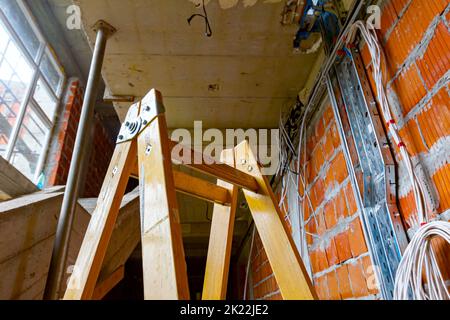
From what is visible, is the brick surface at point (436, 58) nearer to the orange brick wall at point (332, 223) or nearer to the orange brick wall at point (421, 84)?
the orange brick wall at point (421, 84)

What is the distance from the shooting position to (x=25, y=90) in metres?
2.39

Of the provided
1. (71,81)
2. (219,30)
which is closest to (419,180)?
(219,30)

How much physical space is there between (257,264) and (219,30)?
7.57ft

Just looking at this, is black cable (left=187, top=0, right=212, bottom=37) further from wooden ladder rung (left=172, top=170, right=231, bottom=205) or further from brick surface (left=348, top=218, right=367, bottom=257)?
brick surface (left=348, top=218, right=367, bottom=257)

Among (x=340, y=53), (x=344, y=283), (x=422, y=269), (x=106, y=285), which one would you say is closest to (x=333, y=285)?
(x=344, y=283)

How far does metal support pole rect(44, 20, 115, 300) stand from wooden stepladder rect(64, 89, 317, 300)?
14.4 inches

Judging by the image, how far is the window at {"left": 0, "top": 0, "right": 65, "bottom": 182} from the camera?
2173mm

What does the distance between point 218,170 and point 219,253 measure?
0.24m

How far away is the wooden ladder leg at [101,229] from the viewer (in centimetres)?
53

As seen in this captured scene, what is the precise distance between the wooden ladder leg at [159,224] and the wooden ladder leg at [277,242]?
32cm

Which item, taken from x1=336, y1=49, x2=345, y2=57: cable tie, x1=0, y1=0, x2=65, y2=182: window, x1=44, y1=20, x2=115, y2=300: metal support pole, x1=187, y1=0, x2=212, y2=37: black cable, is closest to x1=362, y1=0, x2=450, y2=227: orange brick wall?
x1=336, y1=49, x2=345, y2=57: cable tie

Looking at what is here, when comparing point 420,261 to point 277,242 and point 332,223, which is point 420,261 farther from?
point 332,223

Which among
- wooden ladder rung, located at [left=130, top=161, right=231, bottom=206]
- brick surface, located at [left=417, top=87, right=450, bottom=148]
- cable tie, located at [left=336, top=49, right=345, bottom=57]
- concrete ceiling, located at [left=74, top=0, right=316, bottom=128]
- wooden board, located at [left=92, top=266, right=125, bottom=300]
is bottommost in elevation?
wooden board, located at [left=92, top=266, right=125, bottom=300]

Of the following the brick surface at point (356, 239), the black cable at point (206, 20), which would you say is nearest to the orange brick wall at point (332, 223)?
the brick surface at point (356, 239)
